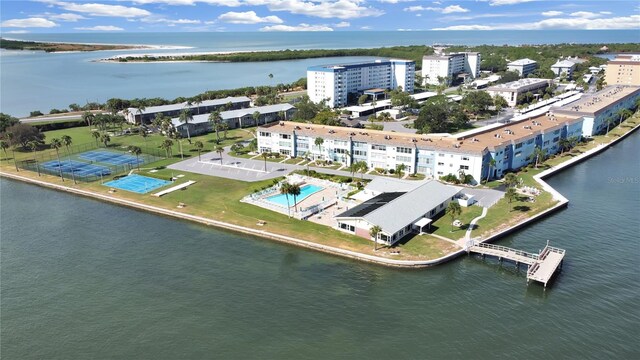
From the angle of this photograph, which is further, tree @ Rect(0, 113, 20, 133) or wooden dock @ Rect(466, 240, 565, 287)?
tree @ Rect(0, 113, 20, 133)

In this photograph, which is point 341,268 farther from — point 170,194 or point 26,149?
point 26,149

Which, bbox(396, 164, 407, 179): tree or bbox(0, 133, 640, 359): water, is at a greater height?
bbox(396, 164, 407, 179): tree

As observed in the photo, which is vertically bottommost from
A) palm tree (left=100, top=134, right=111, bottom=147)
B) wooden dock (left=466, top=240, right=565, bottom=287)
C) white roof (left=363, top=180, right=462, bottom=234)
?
wooden dock (left=466, top=240, right=565, bottom=287)

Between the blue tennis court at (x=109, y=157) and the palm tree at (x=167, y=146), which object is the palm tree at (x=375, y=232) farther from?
the blue tennis court at (x=109, y=157)

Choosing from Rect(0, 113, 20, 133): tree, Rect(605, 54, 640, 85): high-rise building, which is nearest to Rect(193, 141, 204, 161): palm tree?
Rect(0, 113, 20, 133): tree

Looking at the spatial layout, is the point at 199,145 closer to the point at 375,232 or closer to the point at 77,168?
the point at 77,168

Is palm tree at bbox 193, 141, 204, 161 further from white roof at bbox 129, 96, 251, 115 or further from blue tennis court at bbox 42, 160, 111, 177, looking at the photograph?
white roof at bbox 129, 96, 251, 115
